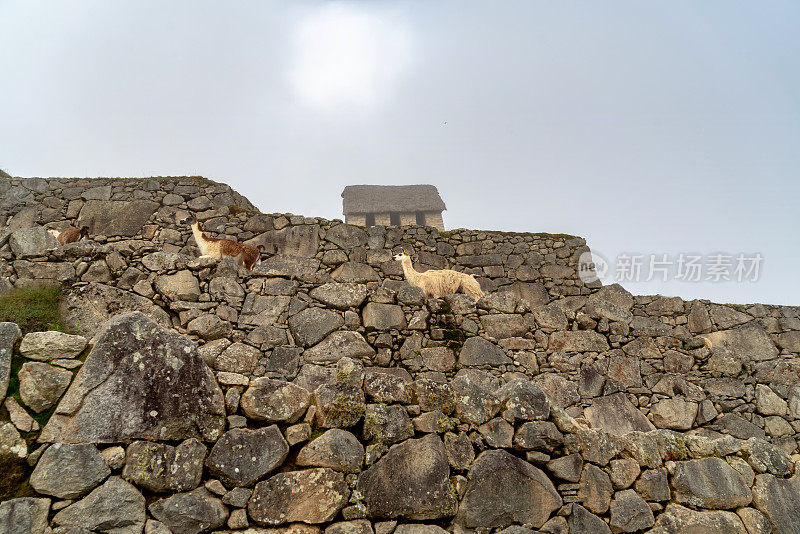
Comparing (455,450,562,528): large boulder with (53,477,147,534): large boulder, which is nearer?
(53,477,147,534): large boulder

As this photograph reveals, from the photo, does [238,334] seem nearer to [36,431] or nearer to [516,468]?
[36,431]

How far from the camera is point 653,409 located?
891 centimetres

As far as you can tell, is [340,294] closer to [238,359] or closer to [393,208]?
[238,359]

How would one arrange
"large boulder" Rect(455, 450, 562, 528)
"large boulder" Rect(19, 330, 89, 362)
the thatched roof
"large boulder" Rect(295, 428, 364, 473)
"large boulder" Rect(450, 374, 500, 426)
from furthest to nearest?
the thatched roof → "large boulder" Rect(450, 374, 500, 426) → "large boulder" Rect(455, 450, 562, 528) → "large boulder" Rect(295, 428, 364, 473) → "large boulder" Rect(19, 330, 89, 362)

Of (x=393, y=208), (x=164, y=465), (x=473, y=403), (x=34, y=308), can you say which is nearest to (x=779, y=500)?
(x=473, y=403)

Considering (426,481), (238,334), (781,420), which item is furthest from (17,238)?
(781,420)

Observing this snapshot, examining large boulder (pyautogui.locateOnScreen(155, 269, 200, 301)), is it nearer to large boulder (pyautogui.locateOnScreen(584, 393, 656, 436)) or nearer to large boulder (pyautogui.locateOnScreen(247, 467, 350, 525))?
large boulder (pyautogui.locateOnScreen(247, 467, 350, 525))

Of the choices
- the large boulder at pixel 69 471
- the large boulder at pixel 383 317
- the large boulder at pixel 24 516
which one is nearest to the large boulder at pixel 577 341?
the large boulder at pixel 383 317

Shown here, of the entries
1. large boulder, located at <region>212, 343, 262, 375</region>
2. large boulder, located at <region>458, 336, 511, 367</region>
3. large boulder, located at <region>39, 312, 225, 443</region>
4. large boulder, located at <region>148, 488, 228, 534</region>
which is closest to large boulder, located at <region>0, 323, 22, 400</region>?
large boulder, located at <region>39, 312, 225, 443</region>

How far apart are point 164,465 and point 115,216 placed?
12.1 m

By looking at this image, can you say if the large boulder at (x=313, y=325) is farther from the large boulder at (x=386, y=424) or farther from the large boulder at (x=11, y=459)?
the large boulder at (x=11, y=459)

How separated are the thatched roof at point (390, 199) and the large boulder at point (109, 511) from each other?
2669cm

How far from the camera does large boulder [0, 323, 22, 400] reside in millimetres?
3615

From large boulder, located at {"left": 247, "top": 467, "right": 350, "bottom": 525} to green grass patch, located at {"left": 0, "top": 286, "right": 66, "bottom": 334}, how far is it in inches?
198
